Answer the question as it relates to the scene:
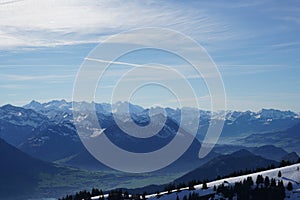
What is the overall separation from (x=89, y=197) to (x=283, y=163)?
78725mm

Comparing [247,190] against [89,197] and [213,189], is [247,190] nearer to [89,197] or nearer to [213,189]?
[213,189]

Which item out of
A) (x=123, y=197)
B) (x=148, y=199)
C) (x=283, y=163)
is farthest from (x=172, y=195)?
(x=283, y=163)

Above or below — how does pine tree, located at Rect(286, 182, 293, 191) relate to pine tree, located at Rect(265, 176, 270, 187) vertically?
below

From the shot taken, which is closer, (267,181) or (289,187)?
(289,187)

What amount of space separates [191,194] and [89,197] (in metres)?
56.6

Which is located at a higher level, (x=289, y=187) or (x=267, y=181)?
(x=267, y=181)

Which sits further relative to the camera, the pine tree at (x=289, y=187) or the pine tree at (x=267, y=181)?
the pine tree at (x=267, y=181)

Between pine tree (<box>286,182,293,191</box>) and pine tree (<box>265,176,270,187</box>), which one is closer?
pine tree (<box>286,182,293,191</box>)

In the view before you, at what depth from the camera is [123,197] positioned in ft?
565

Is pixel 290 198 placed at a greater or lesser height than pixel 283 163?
lesser

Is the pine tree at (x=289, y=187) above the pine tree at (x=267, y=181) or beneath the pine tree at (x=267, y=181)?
beneath

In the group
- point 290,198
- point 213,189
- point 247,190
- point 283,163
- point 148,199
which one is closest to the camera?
point 290,198

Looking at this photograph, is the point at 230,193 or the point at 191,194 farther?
the point at 191,194

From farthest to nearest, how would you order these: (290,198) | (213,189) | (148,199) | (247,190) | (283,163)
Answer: (283,163)
(148,199)
(213,189)
(247,190)
(290,198)
